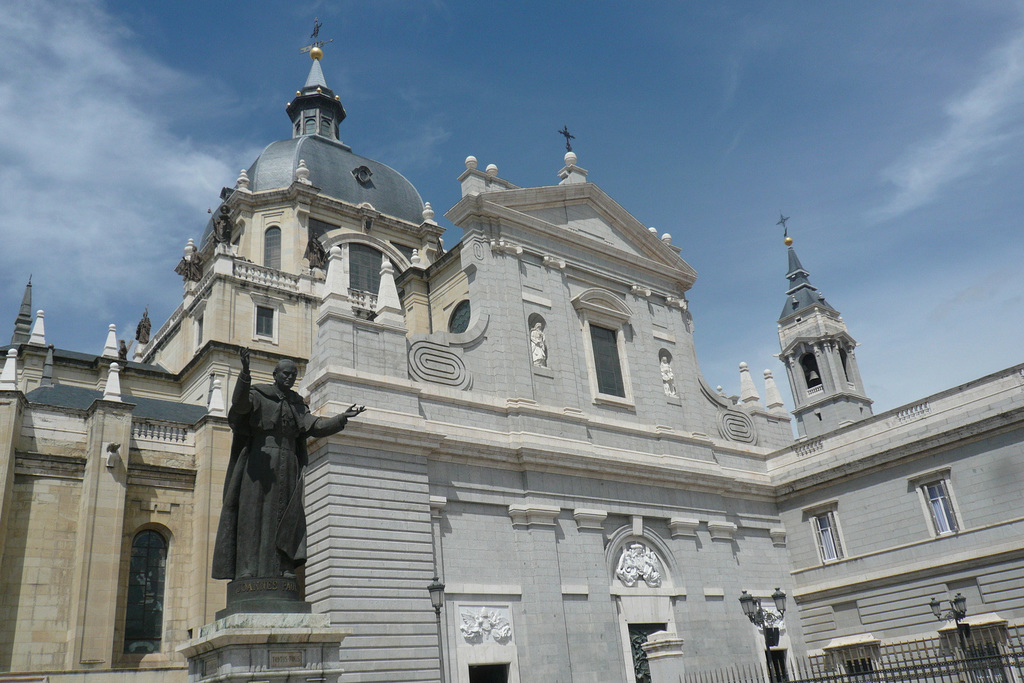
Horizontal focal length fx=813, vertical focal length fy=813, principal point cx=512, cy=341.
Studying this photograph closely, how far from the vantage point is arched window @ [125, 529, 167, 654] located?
762 inches

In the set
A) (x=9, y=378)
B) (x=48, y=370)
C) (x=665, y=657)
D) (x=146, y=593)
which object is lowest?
(x=665, y=657)

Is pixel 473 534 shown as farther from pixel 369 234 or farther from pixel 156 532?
pixel 369 234

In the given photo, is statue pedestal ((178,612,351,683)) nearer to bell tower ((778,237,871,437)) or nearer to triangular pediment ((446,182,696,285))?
triangular pediment ((446,182,696,285))

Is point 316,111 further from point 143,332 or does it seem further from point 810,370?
point 810,370

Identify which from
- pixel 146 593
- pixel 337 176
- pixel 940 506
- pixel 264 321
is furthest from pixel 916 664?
pixel 337 176

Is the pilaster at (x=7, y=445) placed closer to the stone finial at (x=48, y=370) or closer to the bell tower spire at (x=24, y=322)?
the stone finial at (x=48, y=370)

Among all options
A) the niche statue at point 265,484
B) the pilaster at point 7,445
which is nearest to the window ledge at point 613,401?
the pilaster at point 7,445

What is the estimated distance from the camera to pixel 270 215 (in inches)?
1469

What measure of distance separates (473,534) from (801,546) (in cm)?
1203

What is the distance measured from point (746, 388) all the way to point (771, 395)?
1.00 meters

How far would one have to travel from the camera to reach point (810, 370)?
192 ft

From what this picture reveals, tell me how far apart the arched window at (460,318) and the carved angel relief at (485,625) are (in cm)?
845

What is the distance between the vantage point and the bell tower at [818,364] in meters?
55.1

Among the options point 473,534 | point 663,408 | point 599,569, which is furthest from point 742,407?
point 473,534
